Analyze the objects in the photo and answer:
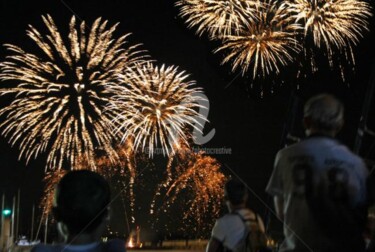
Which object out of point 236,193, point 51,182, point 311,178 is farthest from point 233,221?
point 51,182

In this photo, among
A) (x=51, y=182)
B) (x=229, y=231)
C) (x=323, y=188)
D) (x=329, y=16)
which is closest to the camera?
(x=323, y=188)

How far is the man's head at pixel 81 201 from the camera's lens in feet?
13.2

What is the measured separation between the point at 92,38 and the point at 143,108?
7.20 feet

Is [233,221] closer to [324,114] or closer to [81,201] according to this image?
[324,114]

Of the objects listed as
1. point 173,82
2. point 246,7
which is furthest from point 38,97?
point 246,7

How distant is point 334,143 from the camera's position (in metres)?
4.82

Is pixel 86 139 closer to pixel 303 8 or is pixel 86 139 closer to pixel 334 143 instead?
pixel 303 8

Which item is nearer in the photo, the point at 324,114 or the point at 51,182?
the point at 324,114

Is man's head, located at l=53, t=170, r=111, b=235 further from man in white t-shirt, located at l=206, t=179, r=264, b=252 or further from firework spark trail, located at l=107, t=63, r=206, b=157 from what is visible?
firework spark trail, located at l=107, t=63, r=206, b=157

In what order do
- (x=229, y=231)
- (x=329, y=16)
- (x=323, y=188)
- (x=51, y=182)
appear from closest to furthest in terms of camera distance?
1. (x=323, y=188)
2. (x=229, y=231)
3. (x=329, y=16)
4. (x=51, y=182)

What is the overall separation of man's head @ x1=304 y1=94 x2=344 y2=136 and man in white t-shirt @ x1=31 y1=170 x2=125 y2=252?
1.48m

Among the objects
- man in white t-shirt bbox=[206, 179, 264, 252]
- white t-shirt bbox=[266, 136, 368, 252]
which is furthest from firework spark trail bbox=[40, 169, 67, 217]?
white t-shirt bbox=[266, 136, 368, 252]

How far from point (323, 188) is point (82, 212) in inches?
60.9

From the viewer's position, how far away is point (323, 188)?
4.73 meters
